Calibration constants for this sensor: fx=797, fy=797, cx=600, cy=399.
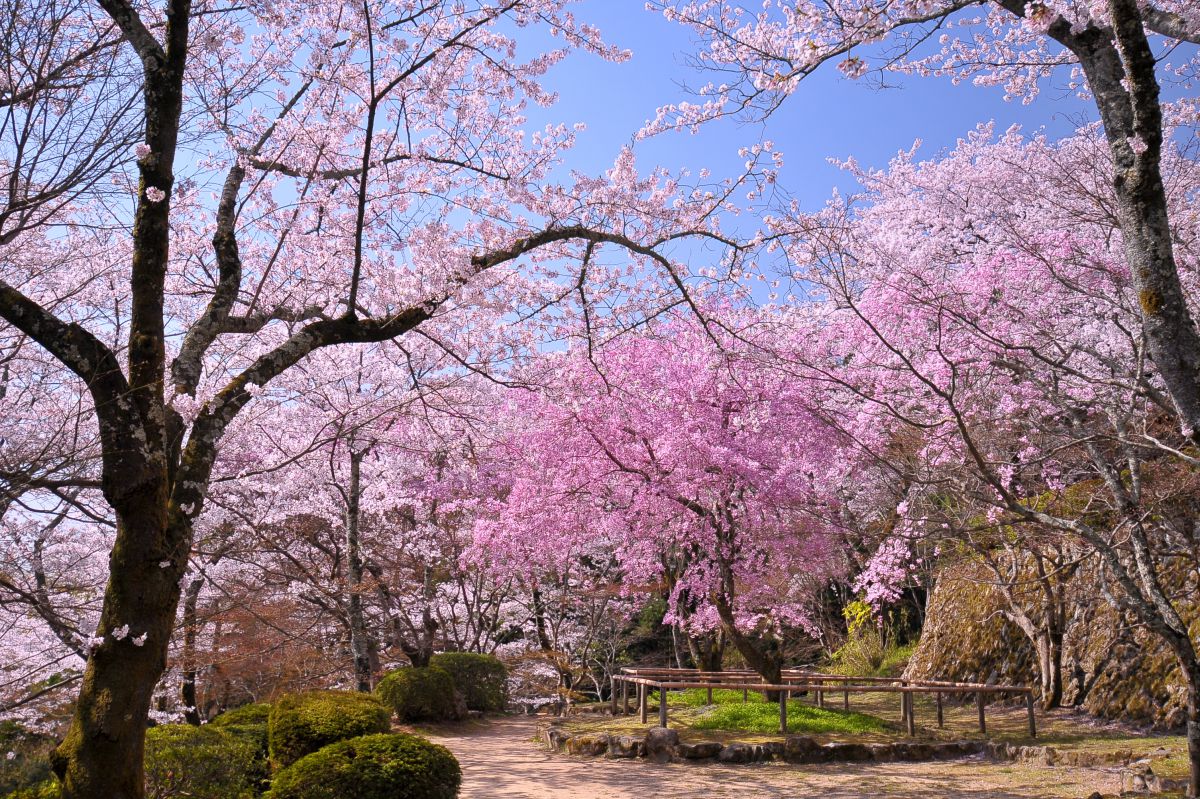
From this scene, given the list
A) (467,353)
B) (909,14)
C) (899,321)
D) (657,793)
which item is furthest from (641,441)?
(909,14)

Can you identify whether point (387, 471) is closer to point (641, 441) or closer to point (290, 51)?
point (641, 441)

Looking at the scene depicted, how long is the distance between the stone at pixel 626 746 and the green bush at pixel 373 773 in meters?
4.20

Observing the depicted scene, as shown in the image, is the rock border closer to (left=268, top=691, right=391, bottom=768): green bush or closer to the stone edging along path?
the stone edging along path

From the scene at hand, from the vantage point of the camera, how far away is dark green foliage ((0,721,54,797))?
9117 millimetres

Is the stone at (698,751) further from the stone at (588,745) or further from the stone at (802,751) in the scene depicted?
the stone at (588,745)

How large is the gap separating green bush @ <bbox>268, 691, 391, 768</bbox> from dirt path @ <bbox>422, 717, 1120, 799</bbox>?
124 cm

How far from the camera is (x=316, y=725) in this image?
6832mm

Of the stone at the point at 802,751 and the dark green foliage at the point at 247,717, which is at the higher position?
the dark green foliage at the point at 247,717

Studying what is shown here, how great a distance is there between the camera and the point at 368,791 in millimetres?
5195

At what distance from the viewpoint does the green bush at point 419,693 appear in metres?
13.0

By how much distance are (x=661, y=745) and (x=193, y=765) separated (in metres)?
5.44

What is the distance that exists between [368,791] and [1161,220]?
17.4ft

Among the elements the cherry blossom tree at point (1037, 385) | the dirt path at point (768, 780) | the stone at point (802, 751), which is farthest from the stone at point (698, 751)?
the cherry blossom tree at point (1037, 385)

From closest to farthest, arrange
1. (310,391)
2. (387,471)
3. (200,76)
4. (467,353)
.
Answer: (200,76) → (467,353) → (310,391) → (387,471)
